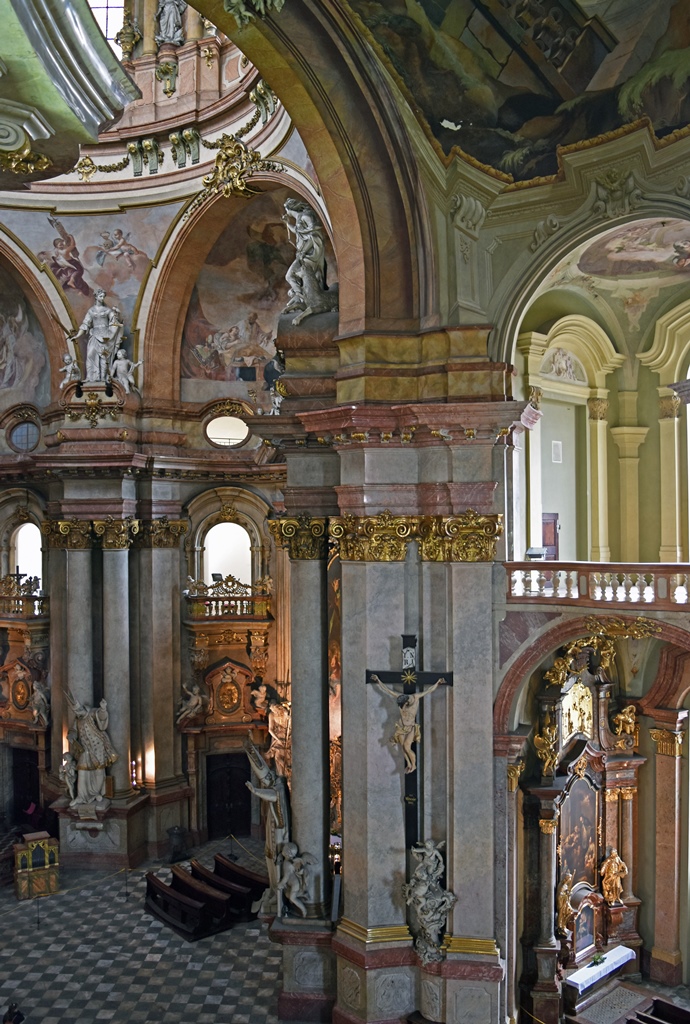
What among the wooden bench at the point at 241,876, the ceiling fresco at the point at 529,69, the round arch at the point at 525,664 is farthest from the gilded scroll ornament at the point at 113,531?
the ceiling fresco at the point at 529,69

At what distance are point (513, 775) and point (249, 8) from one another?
42.5 ft

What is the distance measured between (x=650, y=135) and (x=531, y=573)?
7068mm

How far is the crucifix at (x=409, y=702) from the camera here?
14.1 m

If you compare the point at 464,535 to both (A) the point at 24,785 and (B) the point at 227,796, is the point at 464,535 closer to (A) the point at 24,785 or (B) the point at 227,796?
(B) the point at 227,796

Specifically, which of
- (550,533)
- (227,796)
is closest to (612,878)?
(550,533)

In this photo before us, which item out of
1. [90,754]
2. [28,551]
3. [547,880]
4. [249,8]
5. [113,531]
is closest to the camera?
[249,8]

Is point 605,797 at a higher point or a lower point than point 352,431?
lower

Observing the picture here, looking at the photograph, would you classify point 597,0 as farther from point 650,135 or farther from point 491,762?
point 491,762

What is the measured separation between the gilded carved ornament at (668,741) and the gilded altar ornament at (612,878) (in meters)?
2.38

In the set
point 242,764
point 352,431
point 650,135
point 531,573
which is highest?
point 650,135

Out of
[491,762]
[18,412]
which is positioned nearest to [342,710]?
[491,762]

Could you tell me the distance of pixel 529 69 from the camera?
44.9 ft

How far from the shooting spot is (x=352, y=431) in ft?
47.1

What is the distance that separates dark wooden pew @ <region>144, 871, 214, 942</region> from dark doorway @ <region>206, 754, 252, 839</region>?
4351 mm
